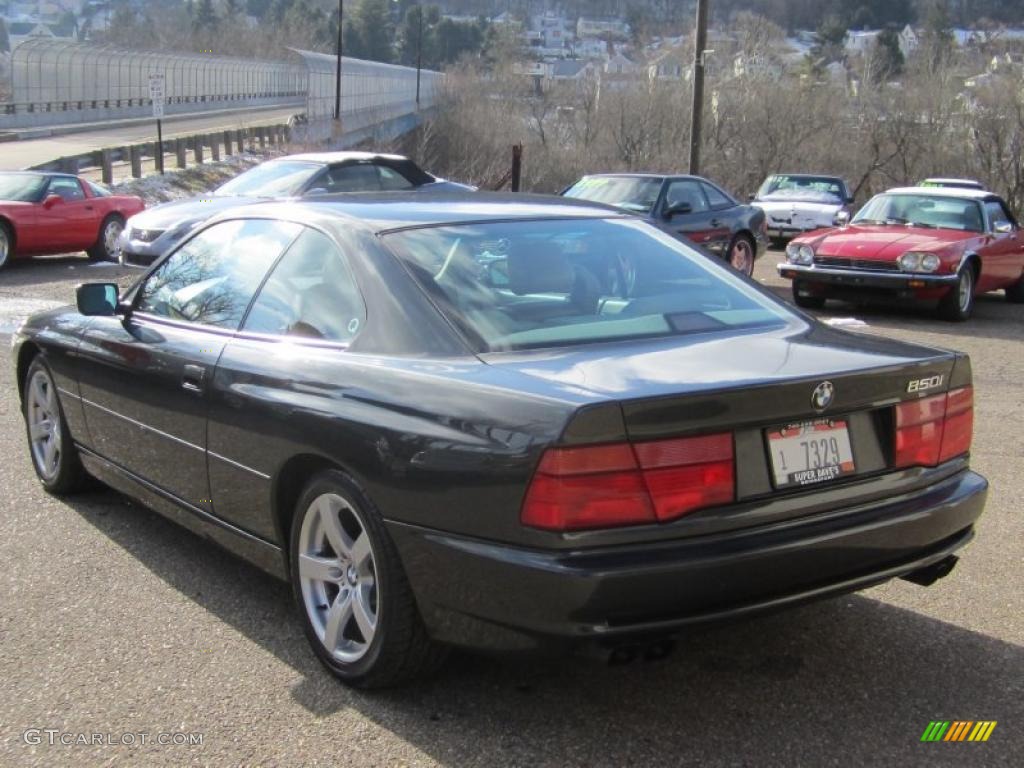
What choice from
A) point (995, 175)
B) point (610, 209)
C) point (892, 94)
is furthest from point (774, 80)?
point (610, 209)

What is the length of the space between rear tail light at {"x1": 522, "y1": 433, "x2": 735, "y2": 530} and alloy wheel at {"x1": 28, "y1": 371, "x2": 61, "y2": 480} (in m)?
3.28

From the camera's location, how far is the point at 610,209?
452cm

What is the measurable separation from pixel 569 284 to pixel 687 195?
11.1 m

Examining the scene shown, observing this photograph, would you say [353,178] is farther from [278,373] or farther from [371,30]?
[371,30]

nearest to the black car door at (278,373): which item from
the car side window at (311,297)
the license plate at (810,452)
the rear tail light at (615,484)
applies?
the car side window at (311,297)

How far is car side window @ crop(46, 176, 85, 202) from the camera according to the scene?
51.9 ft

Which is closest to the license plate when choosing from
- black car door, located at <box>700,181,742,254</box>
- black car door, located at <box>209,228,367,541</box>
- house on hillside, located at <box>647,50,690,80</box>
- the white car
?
black car door, located at <box>209,228,367,541</box>

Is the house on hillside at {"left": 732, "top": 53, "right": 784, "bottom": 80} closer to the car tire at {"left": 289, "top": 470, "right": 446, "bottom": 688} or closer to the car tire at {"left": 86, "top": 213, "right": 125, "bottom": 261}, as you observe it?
the car tire at {"left": 86, "top": 213, "right": 125, "bottom": 261}

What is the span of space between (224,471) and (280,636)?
595mm

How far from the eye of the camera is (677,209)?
46.1 feet

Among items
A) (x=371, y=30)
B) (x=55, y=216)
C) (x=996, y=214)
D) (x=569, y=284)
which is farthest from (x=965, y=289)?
(x=371, y=30)

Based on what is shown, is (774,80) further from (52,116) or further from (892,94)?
(52,116)

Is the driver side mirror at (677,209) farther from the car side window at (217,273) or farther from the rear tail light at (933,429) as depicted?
the rear tail light at (933,429)

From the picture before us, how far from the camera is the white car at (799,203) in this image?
71.5 ft
